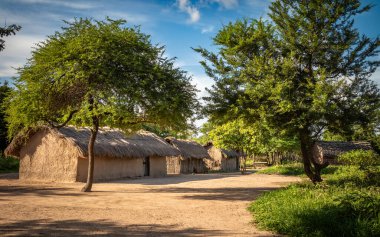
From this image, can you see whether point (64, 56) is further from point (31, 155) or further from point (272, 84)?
point (31, 155)

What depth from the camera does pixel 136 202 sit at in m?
12.3

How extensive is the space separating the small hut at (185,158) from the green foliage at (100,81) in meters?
22.2

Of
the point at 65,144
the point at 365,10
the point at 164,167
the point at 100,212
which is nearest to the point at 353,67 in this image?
the point at 365,10

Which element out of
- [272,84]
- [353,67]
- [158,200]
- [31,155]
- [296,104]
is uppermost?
[353,67]

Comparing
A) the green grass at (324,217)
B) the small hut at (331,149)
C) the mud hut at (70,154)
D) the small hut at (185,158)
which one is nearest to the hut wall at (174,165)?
the small hut at (185,158)

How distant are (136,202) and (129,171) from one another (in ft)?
49.1

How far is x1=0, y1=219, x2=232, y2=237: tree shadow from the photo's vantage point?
716 cm

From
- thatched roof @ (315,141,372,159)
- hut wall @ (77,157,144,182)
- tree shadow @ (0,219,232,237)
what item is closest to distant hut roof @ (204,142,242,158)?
thatched roof @ (315,141,372,159)

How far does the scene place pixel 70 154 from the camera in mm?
22156

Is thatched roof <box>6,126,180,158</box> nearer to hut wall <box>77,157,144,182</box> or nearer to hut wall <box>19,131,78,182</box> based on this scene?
hut wall <box>19,131,78,182</box>

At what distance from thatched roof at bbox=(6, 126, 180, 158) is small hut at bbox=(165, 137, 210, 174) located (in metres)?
5.13

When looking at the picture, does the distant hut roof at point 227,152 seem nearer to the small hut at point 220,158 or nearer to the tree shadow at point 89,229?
the small hut at point 220,158

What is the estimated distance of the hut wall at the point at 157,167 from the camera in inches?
1193

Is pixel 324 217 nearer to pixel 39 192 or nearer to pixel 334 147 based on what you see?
pixel 39 192
